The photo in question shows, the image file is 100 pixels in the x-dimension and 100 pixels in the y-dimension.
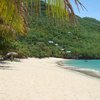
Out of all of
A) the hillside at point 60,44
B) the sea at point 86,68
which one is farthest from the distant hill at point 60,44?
the sea at point 86,68

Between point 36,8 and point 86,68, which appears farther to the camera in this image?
point 86,68

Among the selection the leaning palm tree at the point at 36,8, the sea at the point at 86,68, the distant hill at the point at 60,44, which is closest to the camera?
the leaning palm tree at the point at 36,8

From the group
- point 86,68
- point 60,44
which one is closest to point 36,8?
point 86,68

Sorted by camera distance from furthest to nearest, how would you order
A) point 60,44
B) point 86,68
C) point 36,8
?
point 60,44, point 86,68, point 36,8

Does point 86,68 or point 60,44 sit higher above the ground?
point 60,44

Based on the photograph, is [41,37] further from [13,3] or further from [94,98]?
[13,3]

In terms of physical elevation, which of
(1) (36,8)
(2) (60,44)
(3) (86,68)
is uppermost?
(2) (60,44)

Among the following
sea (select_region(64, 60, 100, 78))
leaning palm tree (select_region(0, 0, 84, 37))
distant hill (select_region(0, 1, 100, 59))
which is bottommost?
sea (select_region(64, 60, 100, 78))

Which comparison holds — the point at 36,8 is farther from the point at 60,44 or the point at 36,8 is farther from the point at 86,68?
the point at 60,44

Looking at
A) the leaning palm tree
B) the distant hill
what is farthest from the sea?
the leaning palm tree

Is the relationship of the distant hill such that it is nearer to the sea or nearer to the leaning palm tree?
the sea

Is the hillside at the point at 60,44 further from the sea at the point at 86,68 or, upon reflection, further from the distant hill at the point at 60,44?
the sea at the point at 86,68

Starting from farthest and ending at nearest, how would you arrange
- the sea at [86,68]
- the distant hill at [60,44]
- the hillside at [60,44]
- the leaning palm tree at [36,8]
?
the hillside at [60,44] < the distant hill at [60,44] < the sea at [86,68] < the leaning palm tree at [36,8]

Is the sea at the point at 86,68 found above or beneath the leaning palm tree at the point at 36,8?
beneath
